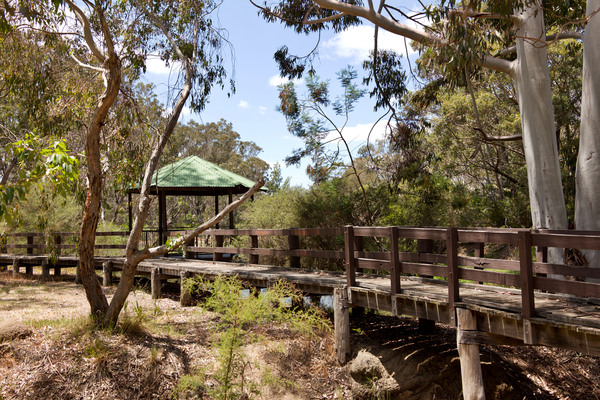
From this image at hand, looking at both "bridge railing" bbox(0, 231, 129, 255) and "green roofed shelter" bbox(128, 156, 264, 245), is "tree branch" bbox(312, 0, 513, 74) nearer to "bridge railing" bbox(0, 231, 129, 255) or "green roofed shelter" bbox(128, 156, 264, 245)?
"green roofed shelter" bbox(128, 156, 264, 245)

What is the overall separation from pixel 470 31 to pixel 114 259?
10887 millimetres

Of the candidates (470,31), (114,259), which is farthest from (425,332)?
(114,259)

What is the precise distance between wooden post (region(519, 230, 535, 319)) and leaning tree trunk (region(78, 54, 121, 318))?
248 inches

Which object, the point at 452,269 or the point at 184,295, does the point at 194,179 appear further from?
the point at 452,269

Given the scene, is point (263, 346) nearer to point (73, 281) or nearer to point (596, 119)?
point (596, 119)

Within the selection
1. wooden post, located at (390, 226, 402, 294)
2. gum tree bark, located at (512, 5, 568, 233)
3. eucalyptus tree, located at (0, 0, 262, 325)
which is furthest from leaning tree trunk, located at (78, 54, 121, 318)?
gum tree bark, located at (512, 5, 568, 233)

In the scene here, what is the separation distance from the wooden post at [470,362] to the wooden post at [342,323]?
218 cm

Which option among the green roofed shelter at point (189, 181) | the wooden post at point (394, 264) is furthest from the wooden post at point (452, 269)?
the green roofed shelter at point (189, 181)

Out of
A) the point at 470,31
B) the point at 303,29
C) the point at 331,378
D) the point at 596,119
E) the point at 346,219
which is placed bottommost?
the point at 331,378

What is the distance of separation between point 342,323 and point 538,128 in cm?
533

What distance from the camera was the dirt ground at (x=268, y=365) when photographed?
700 cm

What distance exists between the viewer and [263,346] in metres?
8.05

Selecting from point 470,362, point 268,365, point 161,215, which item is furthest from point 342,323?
point 161,215

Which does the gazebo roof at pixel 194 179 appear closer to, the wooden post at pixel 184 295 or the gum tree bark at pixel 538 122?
the wooden post at pixel 184 295
